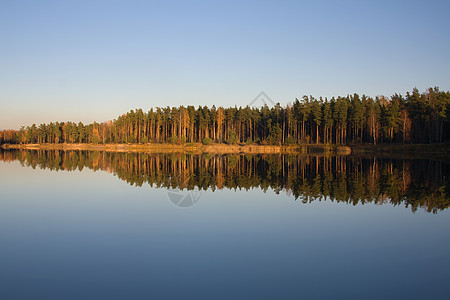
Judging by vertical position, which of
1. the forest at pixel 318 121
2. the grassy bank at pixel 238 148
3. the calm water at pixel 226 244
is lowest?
the calm water at pixel 226 244

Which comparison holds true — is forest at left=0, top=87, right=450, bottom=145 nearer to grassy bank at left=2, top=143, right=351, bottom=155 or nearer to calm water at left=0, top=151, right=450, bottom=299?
grassy bank at left=2, top=143, right=351, bottom=155

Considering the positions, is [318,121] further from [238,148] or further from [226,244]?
[226,244]

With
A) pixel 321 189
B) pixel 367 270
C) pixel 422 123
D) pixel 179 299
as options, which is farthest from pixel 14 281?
pixel 422 123

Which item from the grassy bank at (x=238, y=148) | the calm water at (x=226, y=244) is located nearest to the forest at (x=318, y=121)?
the grassy bank at (x=238, y=148)

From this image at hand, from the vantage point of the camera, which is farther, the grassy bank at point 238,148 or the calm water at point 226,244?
the grassy bank at point 238,148

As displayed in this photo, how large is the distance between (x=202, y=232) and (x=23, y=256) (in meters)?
5.48

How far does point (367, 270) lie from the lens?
28.0 ft

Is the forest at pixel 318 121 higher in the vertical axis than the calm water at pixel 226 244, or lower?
higher

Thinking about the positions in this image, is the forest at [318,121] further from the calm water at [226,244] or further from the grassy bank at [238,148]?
the calm water at [226,244]

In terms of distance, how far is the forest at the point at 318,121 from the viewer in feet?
238

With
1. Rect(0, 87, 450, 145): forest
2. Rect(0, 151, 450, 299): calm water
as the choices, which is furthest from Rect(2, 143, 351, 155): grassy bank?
Rect(0, 151, 450, 299): calm water

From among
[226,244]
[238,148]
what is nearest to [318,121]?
[238,148]

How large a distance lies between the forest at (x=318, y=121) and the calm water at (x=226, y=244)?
196 feet

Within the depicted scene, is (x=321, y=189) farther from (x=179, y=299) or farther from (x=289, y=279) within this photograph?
(x=179, y=299)
